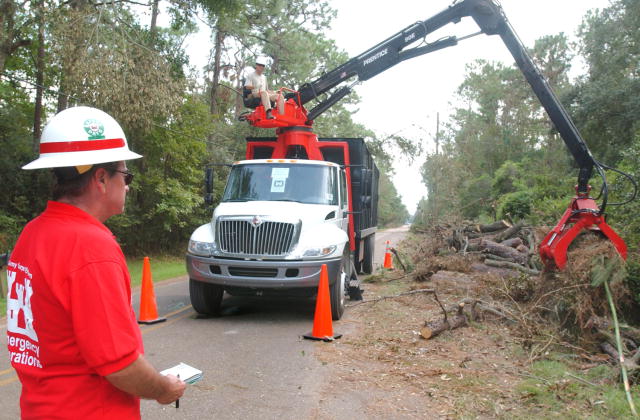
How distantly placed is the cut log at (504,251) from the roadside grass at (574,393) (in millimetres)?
6405

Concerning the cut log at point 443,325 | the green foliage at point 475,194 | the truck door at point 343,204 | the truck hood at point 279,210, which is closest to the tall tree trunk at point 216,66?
the truck door at point 343,204

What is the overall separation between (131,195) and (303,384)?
17071mm

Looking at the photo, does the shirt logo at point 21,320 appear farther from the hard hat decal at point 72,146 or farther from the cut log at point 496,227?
the cut log at point 496,227

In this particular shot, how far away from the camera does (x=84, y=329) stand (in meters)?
1.75

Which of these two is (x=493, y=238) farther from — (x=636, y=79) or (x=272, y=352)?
(x=636, y=79)

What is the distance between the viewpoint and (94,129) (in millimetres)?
2012

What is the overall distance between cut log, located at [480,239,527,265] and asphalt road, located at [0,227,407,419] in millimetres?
5306

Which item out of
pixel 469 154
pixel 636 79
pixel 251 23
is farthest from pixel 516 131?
pixel 251 23

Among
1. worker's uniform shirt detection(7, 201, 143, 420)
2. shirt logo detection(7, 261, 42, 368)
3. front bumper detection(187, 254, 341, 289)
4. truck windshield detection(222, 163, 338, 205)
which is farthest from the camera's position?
truck windshield detection(222, 163, 338, 205)

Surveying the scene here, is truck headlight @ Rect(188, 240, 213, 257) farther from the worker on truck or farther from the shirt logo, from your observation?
the shirt logo

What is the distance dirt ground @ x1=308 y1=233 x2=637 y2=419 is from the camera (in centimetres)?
475

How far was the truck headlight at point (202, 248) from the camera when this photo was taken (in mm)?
8170

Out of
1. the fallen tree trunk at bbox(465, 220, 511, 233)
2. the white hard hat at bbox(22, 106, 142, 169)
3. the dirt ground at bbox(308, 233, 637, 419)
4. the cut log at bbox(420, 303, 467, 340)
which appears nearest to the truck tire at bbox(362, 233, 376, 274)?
the fallen tree trunk at bbox(465, 220, 511, 233)

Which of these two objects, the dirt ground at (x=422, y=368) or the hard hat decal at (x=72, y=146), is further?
the dirt ground at (x=422, y=368)
